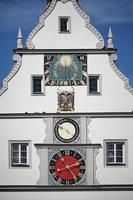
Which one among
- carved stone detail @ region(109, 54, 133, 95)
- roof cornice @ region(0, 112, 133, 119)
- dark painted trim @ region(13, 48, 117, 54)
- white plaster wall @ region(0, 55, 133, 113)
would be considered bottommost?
roof cornice @ region(0, 112, 133, 119)

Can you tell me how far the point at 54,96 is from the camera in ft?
91.8

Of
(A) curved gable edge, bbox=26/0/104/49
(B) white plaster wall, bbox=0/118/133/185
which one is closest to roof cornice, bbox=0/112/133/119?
(B) white plaster wall, bbox=0/118/133/185

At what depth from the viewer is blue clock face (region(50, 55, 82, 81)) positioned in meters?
28.1

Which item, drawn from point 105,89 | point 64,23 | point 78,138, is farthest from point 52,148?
point 64,23

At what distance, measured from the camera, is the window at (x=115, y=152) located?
28.0 meters

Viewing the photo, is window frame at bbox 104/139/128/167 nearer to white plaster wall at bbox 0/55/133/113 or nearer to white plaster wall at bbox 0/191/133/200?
white plaster wall at bbox 0/191/133/200

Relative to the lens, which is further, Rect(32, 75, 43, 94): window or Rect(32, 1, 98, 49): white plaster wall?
Rect(32, 1, 98, 49): white plaster wall

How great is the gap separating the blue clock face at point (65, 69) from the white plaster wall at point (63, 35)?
1.49 ft

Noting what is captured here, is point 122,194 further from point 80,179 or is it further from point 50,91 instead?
point 50,91

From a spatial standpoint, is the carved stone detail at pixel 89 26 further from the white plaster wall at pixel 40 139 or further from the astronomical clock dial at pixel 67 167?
the astronomical clock dial at pixel 67 167

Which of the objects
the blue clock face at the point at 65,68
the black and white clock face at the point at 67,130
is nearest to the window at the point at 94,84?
the blue clock face at the point at 65,68

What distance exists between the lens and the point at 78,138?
27953 mm

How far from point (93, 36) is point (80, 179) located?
5.75 metres

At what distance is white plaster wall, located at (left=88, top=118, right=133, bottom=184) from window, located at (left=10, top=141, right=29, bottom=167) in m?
2.60
